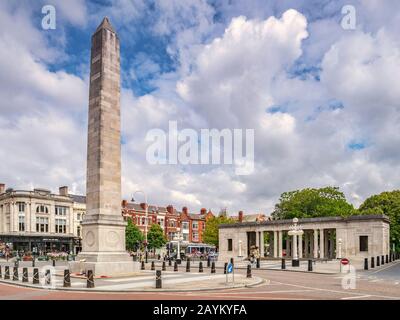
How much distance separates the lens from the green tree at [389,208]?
239ft

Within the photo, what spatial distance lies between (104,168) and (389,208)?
61978mm

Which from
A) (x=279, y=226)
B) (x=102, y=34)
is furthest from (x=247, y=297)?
(x=279, y=226)

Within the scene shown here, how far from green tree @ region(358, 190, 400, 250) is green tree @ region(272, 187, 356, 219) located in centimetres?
366

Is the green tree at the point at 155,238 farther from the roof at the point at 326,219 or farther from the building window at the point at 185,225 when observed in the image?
the roof at the point at 326,219

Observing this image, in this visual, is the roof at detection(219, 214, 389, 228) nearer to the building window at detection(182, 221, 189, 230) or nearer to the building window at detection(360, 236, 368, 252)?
the building window at detection(360, 236, 368, 252)

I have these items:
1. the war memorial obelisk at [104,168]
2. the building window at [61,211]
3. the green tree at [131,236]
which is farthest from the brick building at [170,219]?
the war memorial obelisk at [104,168]

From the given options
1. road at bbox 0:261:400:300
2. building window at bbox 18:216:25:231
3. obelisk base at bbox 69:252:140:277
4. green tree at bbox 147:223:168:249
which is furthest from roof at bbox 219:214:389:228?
building window at bbox 18:216:25:231

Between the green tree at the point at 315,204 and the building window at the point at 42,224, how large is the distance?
46.2 m

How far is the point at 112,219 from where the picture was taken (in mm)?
29328

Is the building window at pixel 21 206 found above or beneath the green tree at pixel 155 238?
above

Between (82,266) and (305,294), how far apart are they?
15.6 metres

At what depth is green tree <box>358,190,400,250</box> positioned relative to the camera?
239 ft

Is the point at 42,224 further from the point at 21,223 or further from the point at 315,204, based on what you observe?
the point at 315,204

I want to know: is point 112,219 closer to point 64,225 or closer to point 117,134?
point 117,134
